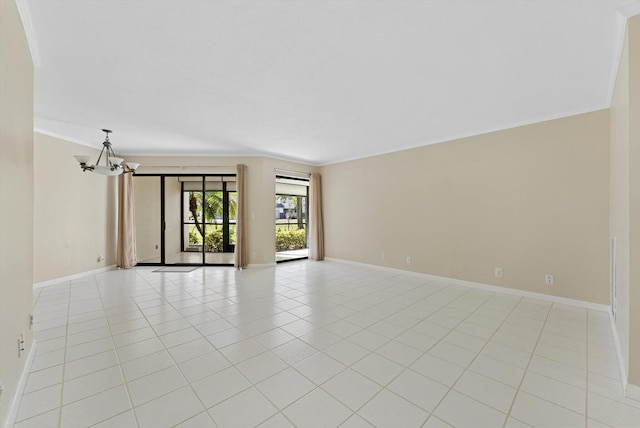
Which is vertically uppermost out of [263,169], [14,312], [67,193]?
[263,169]

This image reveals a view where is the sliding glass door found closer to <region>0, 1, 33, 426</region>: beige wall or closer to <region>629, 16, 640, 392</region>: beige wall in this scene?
<region>0, 1, 33, 426</region>: beige wall

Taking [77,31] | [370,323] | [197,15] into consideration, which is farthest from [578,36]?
[77,31]

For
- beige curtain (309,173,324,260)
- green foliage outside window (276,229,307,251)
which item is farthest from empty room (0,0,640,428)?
green foliage outside window (276,229,307,251)

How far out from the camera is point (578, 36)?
2.10 metres

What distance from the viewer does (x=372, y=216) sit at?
6105mm

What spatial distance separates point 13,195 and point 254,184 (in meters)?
4.58

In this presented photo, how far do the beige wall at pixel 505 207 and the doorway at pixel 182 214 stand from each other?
3708 mm

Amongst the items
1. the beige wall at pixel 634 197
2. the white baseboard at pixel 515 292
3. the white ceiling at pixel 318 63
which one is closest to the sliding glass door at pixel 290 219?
the white baseboard at pixel 515 292

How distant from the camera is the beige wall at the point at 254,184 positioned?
6121 millimetres

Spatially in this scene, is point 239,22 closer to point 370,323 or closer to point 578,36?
point 578,36

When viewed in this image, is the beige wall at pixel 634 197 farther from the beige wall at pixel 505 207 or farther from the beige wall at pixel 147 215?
the beige wall at pixel 147 215

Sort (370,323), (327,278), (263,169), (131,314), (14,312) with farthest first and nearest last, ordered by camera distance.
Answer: (263,169), (327,278), (131,314), (370,323), (14,312)

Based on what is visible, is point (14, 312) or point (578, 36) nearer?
point (14, 312)

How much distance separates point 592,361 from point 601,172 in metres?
2.48
